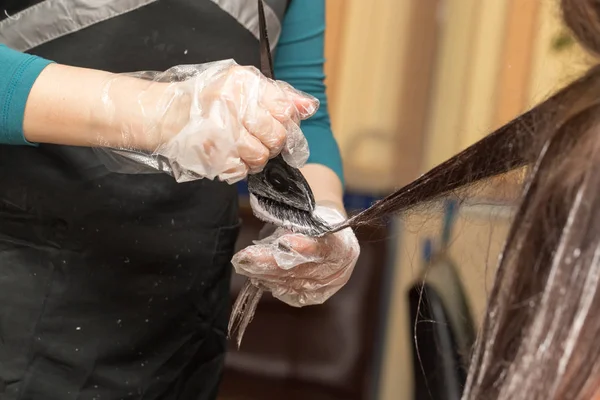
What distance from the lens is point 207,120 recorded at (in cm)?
48

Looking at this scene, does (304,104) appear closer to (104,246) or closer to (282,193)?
(282,193)

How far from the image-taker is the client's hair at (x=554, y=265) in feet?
1.13

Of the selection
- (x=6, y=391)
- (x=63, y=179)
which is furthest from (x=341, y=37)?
(x=6, y=391)

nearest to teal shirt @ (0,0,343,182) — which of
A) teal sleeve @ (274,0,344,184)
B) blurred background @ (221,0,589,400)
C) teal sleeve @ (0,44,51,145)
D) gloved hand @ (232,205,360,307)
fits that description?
teal sleeve @ (274,0,344,184)

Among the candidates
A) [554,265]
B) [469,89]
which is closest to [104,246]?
[554,265]

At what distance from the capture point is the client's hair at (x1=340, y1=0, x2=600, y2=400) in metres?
0.34

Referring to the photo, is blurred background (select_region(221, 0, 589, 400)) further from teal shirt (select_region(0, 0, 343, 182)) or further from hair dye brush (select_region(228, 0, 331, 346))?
hair dye brush (select_region(228, 0, 331, 346))

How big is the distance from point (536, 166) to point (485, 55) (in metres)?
0.93

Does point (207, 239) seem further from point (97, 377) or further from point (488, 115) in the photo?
point (488, 115)

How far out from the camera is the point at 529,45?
1103 mm

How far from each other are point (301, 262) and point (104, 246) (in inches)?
9.6

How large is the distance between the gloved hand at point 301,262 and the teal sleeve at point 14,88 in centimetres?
24

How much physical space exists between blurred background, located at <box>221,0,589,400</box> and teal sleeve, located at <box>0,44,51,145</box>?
683mm

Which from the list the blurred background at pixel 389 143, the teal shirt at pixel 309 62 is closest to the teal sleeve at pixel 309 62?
the teal shirt at pixel 309 62
